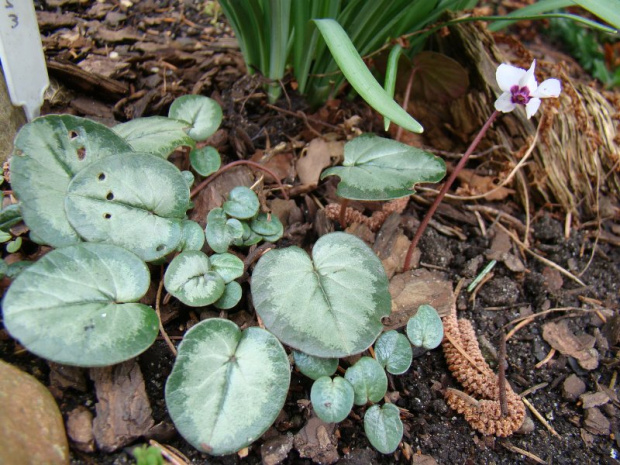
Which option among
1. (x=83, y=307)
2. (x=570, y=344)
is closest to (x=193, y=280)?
(x=83, y=307)

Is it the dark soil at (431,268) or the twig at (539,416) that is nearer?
the dark soil at (431,268)

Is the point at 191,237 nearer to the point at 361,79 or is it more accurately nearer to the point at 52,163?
the point at 52,163

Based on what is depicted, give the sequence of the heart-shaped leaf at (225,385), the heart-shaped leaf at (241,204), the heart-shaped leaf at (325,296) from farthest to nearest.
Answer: the heart-shaped leaf at (241,204) → the heart-shaped leaf at (325,296) → the heart-shaped leaf at (225,385)

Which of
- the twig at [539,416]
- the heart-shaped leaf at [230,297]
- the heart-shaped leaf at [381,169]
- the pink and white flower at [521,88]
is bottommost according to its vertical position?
the twig at [539,416]

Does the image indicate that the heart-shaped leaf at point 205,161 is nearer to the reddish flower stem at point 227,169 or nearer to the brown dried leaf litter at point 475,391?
the reddish flower stem at point 227,169

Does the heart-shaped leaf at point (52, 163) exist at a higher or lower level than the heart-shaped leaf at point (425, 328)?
higher

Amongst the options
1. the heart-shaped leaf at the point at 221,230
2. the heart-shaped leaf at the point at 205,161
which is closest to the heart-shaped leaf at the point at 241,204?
the heart-shaped leaf at the point at 221,230
